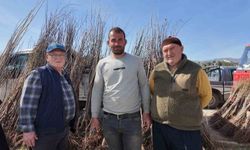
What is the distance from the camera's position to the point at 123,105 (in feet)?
9.70

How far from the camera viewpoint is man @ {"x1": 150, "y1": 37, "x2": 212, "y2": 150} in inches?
111

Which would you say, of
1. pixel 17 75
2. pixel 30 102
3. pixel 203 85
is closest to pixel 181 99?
pixel 203 85

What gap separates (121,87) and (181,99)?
1.97 feet

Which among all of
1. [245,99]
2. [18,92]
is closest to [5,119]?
[18,92]

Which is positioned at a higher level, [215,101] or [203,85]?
[203,85]

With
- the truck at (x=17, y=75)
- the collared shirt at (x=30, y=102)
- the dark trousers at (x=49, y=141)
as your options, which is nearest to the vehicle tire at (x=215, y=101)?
the truck at (x=17, y=75)

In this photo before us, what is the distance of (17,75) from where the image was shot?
5121 millimetres

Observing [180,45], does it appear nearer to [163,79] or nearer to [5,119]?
[163,79]

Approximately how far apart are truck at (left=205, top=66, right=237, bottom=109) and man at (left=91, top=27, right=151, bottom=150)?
8.50 metres

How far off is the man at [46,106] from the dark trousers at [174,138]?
0.96 meters

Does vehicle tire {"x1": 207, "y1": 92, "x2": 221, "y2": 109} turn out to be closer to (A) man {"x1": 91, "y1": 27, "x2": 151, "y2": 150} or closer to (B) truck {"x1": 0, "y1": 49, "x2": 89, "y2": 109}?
(B) truck {"x1": 0, "y1": 49, "x2": 89, "y2": 109}

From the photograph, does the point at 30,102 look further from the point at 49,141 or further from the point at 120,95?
the point at 120,95

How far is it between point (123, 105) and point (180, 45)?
32.5 inches

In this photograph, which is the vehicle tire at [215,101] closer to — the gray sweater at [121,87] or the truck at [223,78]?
the truck at [223,78]
